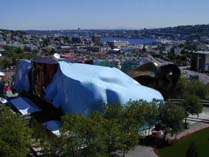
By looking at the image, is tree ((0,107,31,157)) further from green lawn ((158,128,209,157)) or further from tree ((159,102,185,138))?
tree ((159,102,185,138))

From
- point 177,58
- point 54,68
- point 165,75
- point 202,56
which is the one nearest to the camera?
point 54,68

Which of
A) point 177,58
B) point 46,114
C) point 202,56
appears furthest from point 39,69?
point 177,58

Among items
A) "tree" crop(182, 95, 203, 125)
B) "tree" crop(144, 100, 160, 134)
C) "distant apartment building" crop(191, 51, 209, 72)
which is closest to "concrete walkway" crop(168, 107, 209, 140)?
"tree" crop(182, 95, 203, 125)

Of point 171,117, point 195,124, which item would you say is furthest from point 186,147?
point 195,124

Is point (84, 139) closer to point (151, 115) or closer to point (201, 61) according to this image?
point (151, 115)

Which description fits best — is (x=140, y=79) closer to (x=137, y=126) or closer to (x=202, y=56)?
(x=137, y=126)

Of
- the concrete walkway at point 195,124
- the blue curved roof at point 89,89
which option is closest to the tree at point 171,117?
the concrete walkway at point 195,124
